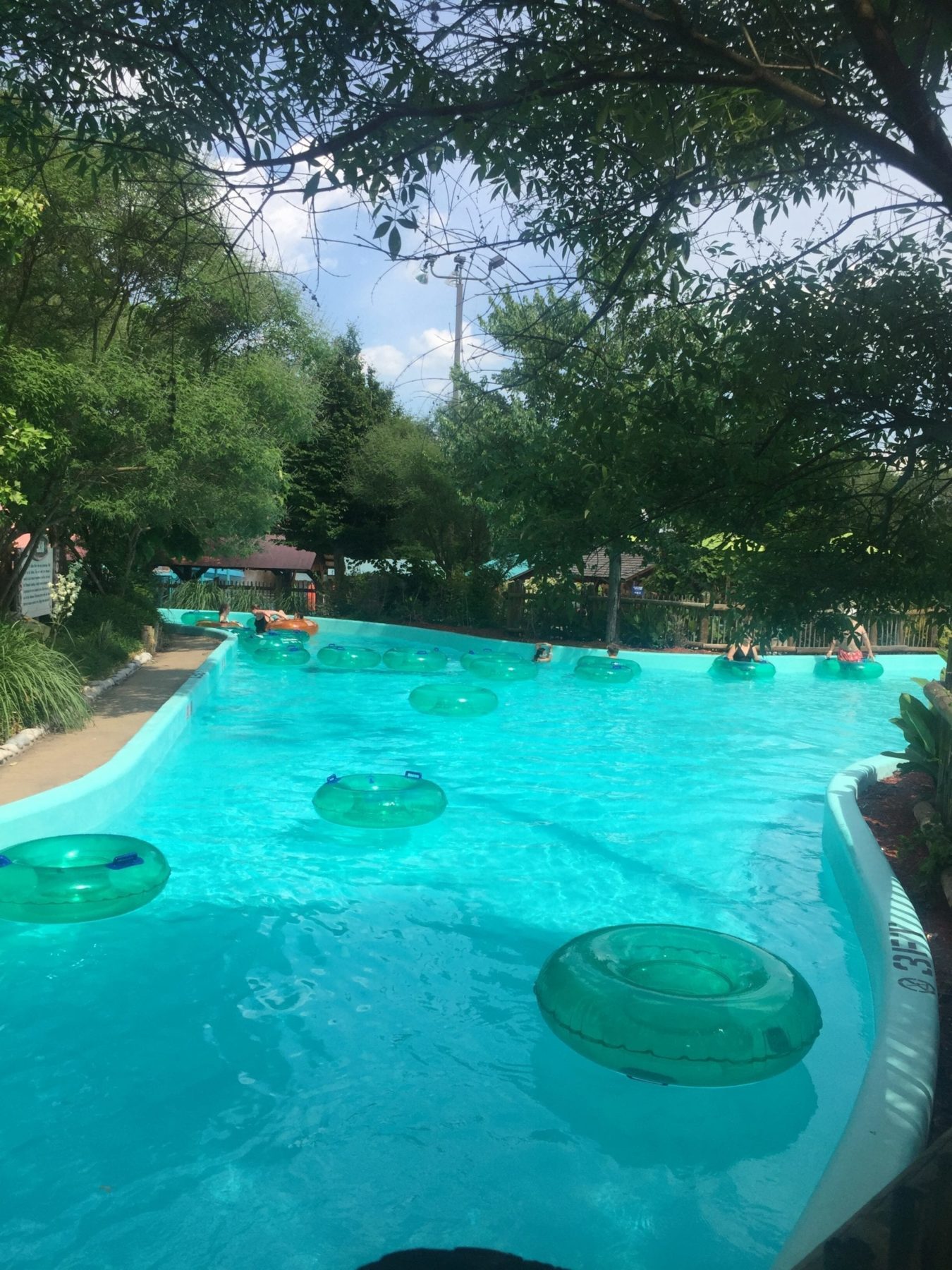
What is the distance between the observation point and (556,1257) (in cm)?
368

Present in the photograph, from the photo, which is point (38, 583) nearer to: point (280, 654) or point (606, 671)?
point (280, 654)

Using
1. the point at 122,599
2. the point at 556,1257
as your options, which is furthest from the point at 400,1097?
the point at 122,599

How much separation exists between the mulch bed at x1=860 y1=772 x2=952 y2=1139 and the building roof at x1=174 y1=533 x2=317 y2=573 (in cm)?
3157

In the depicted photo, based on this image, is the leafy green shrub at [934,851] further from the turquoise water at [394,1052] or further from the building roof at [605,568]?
the building roof at [605,568]

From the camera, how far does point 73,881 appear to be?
5918mm

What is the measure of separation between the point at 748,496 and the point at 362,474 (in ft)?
90.0

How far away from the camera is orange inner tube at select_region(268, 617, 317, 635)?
923 inches

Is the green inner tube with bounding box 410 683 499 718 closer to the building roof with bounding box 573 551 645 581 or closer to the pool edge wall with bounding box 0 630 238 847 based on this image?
the pool edge wall with bounding box 0 630 238 847

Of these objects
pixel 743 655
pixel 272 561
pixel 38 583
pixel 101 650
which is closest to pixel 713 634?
pixel 743 655

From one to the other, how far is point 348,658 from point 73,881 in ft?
43.0

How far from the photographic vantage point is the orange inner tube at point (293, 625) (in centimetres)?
2344

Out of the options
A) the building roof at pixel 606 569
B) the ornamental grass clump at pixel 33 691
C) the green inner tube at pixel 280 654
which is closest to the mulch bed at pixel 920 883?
the ornamental grass clump at pixel 33 691

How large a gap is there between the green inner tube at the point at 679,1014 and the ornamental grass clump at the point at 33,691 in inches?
267

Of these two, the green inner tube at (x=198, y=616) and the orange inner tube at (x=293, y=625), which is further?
the green inner tube at (x=198, y=616)
